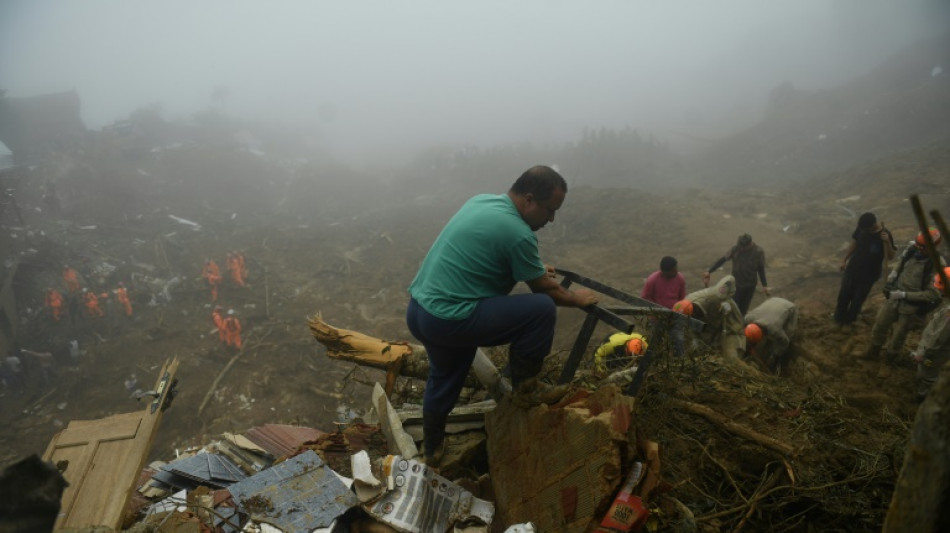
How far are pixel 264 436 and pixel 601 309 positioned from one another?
3088 millimetres

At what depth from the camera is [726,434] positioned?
2.72 m

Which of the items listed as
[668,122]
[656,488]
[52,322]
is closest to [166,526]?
[656,488]

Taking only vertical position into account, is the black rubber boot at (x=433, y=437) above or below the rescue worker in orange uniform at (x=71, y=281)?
below

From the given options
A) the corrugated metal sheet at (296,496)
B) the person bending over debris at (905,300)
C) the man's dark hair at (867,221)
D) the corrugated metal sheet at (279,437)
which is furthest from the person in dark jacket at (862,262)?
the corrugated metal sheet at (279,437)

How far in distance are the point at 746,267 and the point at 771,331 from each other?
1.72 meters

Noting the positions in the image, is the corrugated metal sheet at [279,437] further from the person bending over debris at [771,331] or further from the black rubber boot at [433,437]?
the person bending over debris at [771,331]

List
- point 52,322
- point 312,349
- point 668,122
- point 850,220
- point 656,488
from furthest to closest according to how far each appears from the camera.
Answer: point 668,122, point 850,220, point 52,322, point 312,349, point 656,488

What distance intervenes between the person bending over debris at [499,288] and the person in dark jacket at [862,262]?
5431 mm

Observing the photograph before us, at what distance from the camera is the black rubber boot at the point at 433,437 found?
111 inches

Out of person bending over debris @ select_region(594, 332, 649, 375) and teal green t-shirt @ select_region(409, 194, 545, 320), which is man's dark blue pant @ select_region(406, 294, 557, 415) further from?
person bending over debris @ select_region(594, 332, 649, 375)

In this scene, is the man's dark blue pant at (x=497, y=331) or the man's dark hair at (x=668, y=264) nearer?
the man's dark blue pant at (x=497, y=331)

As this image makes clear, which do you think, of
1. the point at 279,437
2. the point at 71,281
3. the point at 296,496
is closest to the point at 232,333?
the point at 71,281

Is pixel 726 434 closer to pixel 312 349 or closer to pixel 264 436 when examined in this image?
pixel 264 436

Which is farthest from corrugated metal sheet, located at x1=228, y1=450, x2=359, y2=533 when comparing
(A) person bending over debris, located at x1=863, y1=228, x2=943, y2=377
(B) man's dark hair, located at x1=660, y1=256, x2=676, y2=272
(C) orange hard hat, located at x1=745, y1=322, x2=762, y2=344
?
(A) person bending over debris, located at x1=863, y1=228, x2=943, y2=377
